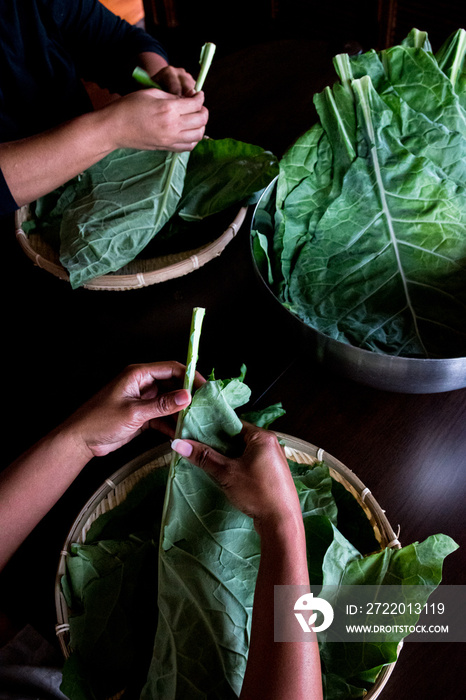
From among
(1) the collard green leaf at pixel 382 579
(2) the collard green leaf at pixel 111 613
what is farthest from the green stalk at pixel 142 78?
(1) the collard green leaf at pixel 382 579

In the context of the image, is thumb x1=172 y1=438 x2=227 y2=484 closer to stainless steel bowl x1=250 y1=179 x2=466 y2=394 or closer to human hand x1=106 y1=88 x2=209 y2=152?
stainless steel bowl x1=250 y1=179 x2=466 y2=394

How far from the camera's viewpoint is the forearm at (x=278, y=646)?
2.27 feet

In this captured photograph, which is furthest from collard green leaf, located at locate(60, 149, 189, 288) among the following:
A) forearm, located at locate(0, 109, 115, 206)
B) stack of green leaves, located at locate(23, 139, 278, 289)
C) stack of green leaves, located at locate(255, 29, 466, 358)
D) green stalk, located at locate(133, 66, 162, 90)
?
stack of green leaves, located at locate(255, 29, 466, 358)

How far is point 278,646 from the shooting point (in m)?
0.71

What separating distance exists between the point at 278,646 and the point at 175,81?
4.53ft

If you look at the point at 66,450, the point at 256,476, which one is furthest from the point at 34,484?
the point at 256,476

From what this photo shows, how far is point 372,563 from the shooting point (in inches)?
34.4

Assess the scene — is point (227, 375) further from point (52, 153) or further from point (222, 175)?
point (52, 153)

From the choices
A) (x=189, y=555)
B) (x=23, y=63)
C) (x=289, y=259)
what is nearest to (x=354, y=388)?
(x=289, y=259)

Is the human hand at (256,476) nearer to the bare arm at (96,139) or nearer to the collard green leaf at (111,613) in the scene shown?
the collard green leaf at (111,613)

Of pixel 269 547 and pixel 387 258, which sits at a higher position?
pixel 387 258

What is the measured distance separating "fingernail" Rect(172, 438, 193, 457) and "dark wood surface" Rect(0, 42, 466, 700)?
0.90 ft

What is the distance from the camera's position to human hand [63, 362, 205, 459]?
0.94 meters

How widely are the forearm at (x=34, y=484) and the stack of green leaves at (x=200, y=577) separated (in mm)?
106
